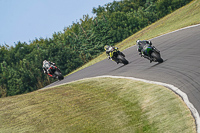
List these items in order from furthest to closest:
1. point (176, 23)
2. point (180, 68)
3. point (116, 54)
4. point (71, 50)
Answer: point (71, 50) → point (176, 23) → point (116, 54) → point (180, 68)

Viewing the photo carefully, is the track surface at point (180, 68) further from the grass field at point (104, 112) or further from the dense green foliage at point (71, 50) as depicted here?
the dense green foliage at point (71, 50)

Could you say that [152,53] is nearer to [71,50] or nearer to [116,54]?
[116,54]

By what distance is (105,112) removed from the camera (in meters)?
11.4

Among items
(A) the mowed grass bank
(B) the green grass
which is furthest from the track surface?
(B) the green grass

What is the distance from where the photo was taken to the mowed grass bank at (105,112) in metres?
9.05

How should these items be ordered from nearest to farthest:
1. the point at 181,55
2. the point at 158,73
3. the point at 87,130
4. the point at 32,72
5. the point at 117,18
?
the point at 87,130 < the point at 158,73 < the point at 181,55 < the point at 32,72 < the point at 117,18

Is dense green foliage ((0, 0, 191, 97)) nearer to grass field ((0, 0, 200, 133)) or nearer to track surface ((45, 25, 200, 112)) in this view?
track surface ((45, 25, 200, 112))

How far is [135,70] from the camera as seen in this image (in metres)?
18.0

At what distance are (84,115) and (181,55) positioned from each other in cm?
715

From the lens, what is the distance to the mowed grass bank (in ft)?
29.7

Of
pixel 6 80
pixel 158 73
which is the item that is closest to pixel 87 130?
pixel 158 73

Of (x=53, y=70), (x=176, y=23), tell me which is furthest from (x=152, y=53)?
(x=176, y=23)

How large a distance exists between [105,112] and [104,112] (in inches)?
1.7

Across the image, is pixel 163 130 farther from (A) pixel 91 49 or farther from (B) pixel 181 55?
(A) pixel 91 49
